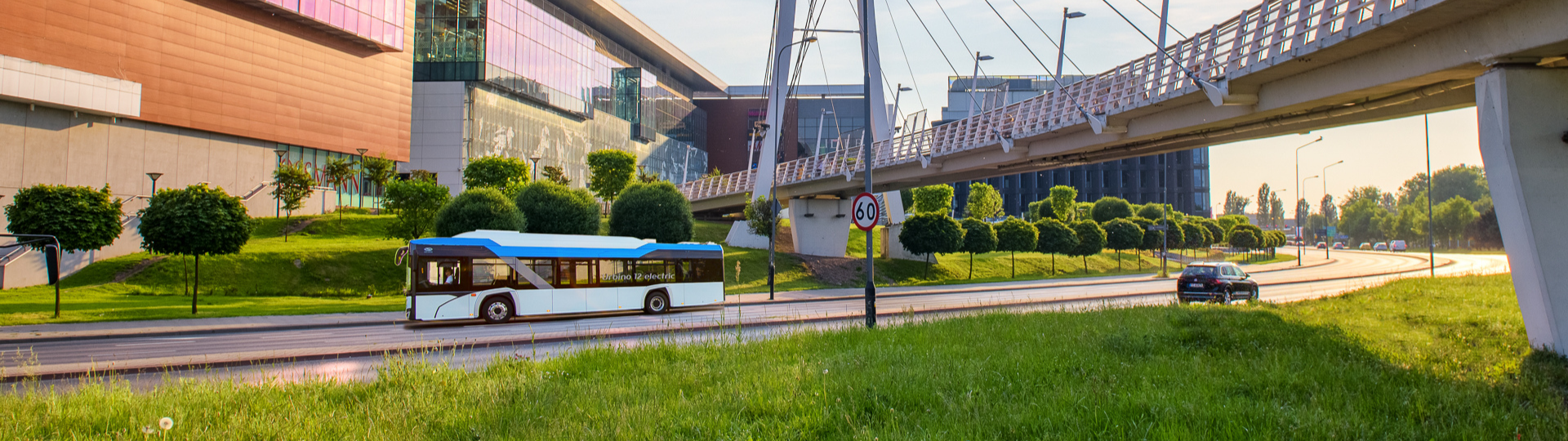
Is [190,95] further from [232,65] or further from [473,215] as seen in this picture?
[473,215]

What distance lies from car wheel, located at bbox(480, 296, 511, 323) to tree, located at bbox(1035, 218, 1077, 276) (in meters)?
38.4

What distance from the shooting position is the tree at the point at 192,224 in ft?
73.8

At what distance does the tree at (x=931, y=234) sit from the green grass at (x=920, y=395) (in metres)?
34.5

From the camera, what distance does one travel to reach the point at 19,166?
123ft

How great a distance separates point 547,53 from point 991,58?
151ft

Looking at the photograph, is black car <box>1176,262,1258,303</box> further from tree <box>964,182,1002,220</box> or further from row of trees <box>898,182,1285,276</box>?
tree <box>964,182,1002,220</box>

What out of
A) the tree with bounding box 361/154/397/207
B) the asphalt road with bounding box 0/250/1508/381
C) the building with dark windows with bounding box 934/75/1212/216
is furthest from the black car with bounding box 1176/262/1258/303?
the building with dark windows with bounding box 934/75/1212/216

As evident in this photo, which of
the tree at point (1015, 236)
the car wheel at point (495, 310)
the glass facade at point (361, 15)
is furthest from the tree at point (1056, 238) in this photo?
the glass facade at point (361, 15)

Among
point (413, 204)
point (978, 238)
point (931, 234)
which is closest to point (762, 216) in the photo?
point (931, 234)

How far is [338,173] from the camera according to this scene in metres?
48.9

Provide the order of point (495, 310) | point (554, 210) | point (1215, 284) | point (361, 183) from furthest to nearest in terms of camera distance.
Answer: point (361, 183)
point (554, 210)
point (1215, 284)
point (495, 310)

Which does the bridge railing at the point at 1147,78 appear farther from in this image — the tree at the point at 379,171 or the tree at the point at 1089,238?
the tree at the point at 379,171

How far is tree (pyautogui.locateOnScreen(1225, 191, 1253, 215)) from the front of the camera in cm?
16375

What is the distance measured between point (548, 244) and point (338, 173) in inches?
1356
